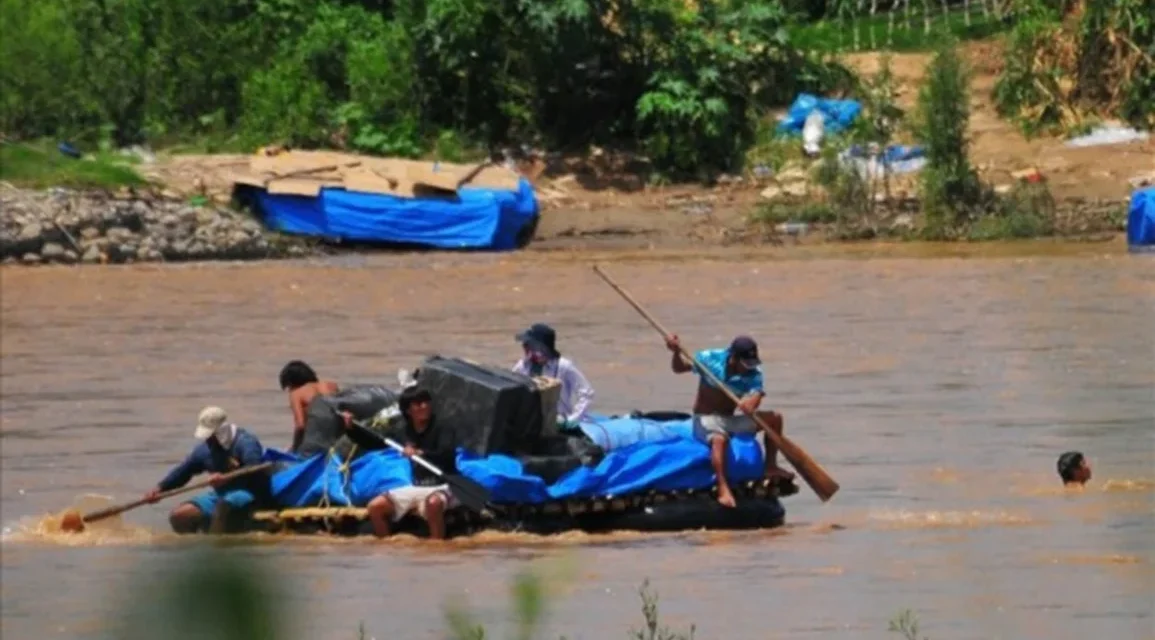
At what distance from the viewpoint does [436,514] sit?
9828 mm

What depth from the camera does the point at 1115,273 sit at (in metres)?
21.7

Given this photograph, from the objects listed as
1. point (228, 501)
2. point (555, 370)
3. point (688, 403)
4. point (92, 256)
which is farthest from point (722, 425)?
point (92, 256)

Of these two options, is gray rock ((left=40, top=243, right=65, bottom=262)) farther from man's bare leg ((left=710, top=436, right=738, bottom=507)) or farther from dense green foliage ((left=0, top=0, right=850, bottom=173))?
man's bare leg ((left=710, top=436, right=738, bottom=507))

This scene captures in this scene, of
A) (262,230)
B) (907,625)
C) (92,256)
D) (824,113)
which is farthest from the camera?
(824,113)

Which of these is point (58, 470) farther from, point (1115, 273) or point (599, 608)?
point (1115, 273)

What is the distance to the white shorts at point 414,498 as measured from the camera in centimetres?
979

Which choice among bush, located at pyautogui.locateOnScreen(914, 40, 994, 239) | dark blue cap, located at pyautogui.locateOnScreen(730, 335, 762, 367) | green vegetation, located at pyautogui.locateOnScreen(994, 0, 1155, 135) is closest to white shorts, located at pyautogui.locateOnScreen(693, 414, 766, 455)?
dark blue cap, located at pyautogui.locateOnScreen(730, 335, 762, 367)

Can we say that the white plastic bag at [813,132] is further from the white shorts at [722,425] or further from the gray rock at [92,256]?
the white shorts at [722,425]

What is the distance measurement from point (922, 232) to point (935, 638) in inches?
734

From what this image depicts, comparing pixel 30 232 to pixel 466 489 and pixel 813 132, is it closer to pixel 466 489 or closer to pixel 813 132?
pixel 813 132

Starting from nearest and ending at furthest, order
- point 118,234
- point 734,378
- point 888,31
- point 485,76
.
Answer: point 734,378 → point 118,234 → point 485,76 → point 888,31

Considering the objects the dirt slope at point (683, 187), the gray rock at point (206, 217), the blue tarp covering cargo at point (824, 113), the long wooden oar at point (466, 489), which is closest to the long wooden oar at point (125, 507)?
the long wooden oar at point (466, 489)

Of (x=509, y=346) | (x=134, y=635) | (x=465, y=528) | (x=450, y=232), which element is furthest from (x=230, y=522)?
(x=450, y=232)

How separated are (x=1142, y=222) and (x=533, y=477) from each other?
50.4 feet
